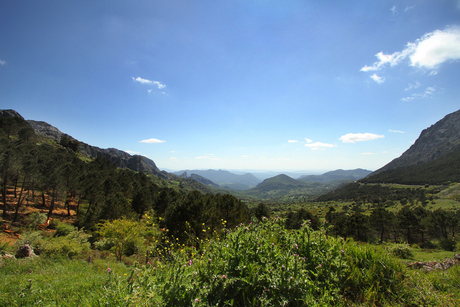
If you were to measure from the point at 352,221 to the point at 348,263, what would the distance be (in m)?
54.3

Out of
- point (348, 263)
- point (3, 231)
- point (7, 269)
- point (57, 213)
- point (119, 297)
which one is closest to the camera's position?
point (119, 297)

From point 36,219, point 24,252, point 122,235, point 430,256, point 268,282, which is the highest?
point 268,282

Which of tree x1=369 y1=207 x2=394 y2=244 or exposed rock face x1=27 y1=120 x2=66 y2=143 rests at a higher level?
exposed rock face x1=27 y1=120 x2=66 y2=143

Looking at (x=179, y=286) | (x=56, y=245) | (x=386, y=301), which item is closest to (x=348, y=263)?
(x=386, y=301)

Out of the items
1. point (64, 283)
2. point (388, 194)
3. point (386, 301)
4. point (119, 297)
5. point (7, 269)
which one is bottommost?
point (388, 194)

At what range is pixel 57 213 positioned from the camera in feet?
107

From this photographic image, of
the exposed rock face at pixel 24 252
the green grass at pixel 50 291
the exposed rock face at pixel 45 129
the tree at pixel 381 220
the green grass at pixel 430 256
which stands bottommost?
the tree at pixel 381 220

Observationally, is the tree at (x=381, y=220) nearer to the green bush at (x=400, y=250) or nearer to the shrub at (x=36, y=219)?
the green bush at (x=400, y=250)

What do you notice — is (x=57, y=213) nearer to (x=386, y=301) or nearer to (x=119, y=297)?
(x=119, y=297)

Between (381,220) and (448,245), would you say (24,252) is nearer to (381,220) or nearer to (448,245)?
(381,220)

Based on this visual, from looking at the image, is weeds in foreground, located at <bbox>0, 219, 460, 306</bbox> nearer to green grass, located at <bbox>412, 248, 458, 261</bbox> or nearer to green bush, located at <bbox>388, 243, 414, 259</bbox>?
green bush, located at <bbox>388, 243, 414, 259</bbox>

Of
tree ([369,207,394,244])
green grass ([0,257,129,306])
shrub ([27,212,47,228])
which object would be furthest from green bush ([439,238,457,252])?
shrub ([27,212,47,228])

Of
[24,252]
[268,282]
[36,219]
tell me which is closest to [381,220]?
[268,282]

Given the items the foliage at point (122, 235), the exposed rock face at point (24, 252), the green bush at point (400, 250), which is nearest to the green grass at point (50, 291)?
the exposed rock face at point (24, 252)
